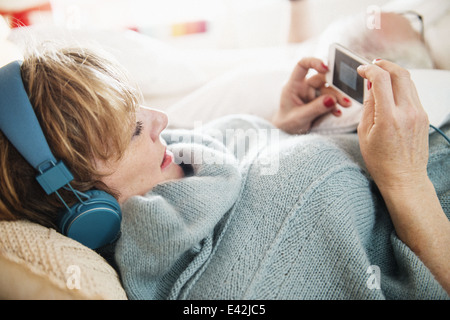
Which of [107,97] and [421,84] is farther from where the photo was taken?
[421,84]

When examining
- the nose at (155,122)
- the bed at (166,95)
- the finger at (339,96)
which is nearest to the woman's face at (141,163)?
the nose at (155,122)

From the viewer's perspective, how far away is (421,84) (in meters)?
0.85

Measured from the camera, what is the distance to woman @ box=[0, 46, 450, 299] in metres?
0.58

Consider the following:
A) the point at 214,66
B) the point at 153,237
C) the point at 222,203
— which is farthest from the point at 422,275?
the point at 214,66

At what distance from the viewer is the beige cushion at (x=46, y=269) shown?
50 centimetres

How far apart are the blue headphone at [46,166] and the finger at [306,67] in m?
0.68

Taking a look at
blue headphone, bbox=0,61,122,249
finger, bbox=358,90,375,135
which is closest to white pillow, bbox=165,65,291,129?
finger, bbox=358,90,375,135

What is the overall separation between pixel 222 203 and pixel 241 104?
65 cm

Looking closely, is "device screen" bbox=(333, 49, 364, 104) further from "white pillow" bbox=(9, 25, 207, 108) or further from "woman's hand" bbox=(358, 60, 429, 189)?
"white pillow" bbox=(9, 25, 207, 108)

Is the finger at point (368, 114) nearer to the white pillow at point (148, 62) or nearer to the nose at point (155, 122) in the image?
the nose at point (155, 122)

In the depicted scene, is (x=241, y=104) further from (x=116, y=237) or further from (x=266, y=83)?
(x=116, y=237)

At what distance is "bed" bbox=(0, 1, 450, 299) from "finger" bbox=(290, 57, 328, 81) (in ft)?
0.51
